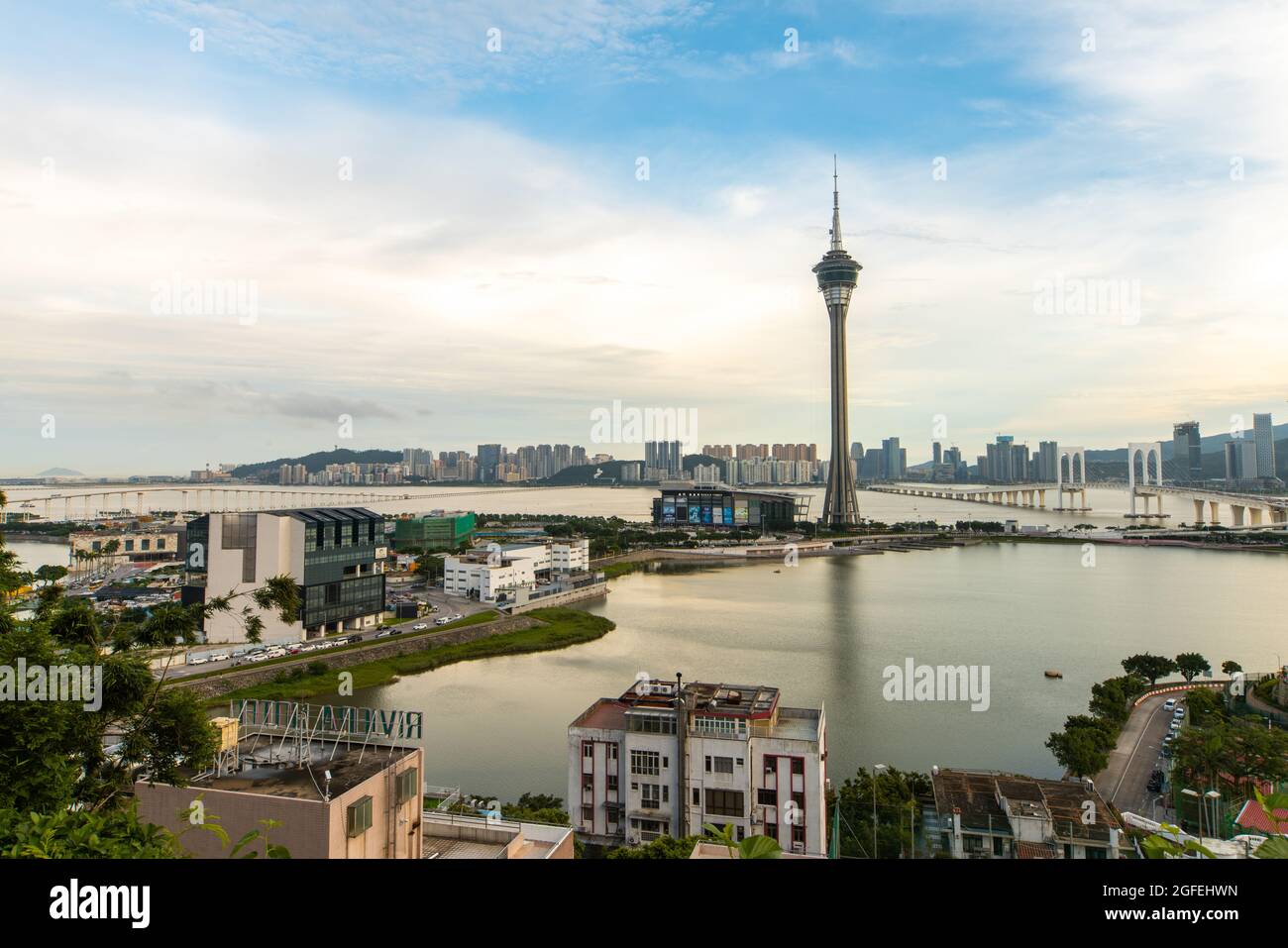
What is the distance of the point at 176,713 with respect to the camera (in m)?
2.13

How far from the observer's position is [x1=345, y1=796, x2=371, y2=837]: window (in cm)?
190

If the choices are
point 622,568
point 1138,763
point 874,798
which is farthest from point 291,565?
point 622,568

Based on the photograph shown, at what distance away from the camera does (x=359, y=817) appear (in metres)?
1.93

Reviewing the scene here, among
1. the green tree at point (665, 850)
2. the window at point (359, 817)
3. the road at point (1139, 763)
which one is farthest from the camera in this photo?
the road at point (1139, 763)

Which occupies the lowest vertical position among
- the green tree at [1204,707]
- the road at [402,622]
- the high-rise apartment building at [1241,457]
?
the road at [402,622]

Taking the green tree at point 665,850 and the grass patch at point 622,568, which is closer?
the green tree at point 665,850

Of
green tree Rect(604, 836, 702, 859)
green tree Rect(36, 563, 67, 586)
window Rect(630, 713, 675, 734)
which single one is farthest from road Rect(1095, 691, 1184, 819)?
green tree Rect(36, 563, 67, 586)

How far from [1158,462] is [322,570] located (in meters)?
33.5

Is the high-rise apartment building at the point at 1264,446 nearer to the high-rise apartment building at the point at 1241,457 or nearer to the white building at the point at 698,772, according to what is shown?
the high-rise apartment building at the point at 1241,457

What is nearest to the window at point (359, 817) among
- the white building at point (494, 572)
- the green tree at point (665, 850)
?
the green tree at point (665, 850)

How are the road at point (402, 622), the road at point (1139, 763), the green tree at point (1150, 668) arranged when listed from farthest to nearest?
the road at point (402, 622), the green tree at point (1150, 668), the road at point (1139, 763)

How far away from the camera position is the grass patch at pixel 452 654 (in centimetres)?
657
